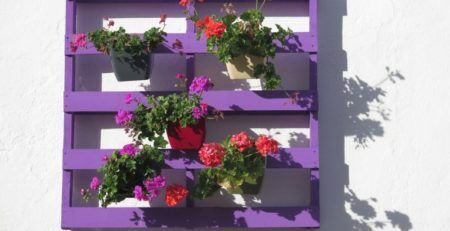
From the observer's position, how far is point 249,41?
272cm

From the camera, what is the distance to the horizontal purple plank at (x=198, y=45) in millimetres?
2879

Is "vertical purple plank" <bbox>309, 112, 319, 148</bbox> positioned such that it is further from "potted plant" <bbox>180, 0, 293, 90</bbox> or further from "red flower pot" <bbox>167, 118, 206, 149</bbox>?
"red flower pot" <bbox>167, 118, 206, 149</bbox>

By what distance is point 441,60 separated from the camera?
119 inches

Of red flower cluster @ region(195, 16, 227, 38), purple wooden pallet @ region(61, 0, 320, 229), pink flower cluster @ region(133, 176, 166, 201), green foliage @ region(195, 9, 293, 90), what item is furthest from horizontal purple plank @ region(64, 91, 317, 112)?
pink flower cluster @ region(133, 176, 166, 201)

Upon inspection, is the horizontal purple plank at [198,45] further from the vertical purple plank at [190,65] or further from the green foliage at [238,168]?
the green foliage at [238,168]

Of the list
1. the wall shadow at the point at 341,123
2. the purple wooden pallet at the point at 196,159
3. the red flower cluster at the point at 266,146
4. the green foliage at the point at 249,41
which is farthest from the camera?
the wall shadow at the point at 341,123

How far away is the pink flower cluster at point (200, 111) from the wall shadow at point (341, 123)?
2.05 feet

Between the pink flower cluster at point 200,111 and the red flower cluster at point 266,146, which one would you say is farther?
the pink flower cluster at point 200,111

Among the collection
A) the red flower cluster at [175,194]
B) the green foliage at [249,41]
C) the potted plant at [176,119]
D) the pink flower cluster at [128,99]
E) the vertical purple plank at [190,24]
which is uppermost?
the vertical purple plank at [190,24]

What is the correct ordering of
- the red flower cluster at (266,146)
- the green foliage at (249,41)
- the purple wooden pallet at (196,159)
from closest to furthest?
the red flower cluster at (266,146)
the green foliage at (249,41)
the purple wooden pallet at (196,159)

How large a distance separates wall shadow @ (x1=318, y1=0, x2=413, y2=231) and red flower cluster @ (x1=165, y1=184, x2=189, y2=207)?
0.71 m

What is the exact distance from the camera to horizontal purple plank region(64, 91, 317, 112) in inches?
112

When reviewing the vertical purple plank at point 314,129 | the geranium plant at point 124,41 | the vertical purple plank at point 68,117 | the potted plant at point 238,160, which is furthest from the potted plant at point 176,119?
the vertical purple plank at point 314,129

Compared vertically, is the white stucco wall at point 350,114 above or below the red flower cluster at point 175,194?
above
